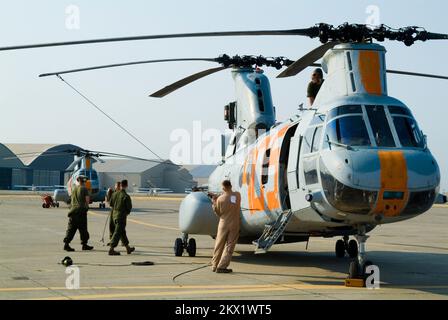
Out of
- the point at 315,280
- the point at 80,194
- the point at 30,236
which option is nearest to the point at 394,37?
the point at 315,280

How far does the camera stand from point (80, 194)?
1784 cm

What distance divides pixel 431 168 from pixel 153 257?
7.90 metres

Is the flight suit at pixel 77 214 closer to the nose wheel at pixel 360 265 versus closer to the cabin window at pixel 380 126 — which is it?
the nose wheel at pixel 360 265

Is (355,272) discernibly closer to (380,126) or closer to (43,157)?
(380,126)

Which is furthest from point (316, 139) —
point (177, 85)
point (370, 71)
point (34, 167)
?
point (34, 167)

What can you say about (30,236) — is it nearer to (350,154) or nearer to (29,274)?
(29,274)

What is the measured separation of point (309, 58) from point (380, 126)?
265 cm

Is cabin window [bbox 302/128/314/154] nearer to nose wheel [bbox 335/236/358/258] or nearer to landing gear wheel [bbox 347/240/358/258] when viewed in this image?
nose wheel [bbox 335/236/358/258]

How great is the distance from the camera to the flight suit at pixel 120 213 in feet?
54.9

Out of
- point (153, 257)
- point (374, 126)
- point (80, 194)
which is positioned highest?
point (374, 126)

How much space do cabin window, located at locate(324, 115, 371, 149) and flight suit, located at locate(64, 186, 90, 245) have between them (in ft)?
28.2

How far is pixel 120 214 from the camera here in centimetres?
1681

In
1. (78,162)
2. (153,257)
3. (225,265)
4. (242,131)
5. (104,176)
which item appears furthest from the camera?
(104,176)

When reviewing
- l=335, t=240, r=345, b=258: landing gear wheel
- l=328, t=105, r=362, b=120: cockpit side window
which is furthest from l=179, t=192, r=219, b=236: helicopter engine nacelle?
l=328, t=105, r=362, b=120: cockpit side window
